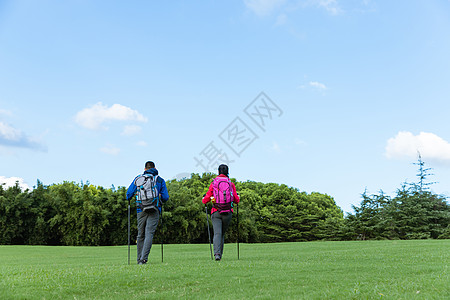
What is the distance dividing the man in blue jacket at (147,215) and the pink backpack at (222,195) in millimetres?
1279

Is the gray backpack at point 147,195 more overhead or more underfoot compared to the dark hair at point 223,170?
more underfoot

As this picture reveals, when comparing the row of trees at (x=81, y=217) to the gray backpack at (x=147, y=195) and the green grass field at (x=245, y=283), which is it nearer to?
the gray backpack at (x=147, y=195)

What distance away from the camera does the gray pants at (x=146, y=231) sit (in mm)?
10078

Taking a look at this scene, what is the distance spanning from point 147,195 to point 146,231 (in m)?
0.92

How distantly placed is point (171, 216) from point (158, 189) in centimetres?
2483

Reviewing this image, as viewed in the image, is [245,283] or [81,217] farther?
[81,217]

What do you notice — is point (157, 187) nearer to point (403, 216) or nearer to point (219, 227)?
point (219, 227)

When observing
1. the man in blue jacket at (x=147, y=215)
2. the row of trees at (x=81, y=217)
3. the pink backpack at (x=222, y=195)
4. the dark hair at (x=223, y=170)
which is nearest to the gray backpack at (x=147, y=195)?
the man in blue jacket at (x=147, y=215)

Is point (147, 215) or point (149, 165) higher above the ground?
point (149, 165)

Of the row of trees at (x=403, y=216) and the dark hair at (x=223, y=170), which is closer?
the dark hair at (x=223, y=170)

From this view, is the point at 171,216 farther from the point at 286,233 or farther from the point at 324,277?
the point at 324,277

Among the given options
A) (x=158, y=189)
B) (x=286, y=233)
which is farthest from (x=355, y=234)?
(x=158, y=189)

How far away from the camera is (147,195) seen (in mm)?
10031

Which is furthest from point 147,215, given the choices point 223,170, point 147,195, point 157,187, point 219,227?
point 223,170
